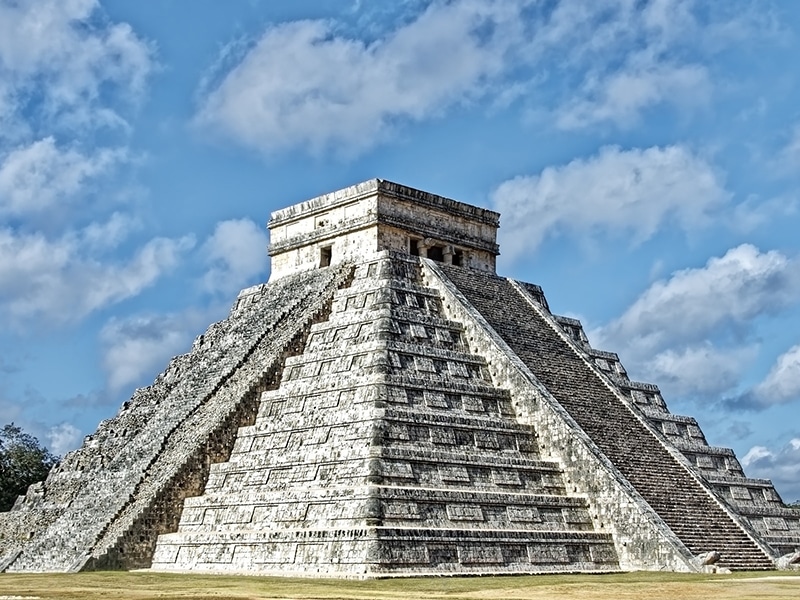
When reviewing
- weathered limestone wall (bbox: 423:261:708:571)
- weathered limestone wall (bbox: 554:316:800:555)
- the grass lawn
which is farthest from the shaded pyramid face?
weathered limestone wall (bbox: 554:316:800:555)

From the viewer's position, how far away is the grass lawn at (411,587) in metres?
13.3

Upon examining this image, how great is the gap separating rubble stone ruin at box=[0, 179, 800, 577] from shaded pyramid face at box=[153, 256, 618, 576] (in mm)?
39

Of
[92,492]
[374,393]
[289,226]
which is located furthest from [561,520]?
[289,226]

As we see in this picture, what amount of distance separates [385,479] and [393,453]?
0.58 meters

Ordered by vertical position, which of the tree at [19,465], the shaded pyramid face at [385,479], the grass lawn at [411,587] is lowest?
the grass lawn at [411,587]

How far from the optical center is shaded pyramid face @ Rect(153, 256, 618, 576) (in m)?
17.1

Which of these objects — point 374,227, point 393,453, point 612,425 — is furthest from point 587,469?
point 374,227

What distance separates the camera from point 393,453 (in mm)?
18203

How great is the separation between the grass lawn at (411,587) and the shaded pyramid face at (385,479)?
31.2 inches

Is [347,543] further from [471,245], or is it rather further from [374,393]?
[471,245]

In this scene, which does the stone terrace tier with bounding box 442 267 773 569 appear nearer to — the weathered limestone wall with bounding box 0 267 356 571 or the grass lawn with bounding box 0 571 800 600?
the grass lawn with bounding box 0 571 800 600

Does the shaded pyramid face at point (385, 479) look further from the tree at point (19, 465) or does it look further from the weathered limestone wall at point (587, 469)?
the tree at point (19, 465)

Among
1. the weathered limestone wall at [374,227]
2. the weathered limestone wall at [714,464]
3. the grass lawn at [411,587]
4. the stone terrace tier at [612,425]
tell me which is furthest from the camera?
the weathered limestone wall at [374,227]

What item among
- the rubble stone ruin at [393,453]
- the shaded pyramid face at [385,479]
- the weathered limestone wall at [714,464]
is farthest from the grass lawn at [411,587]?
the weathered limestone wall at [714,464]
